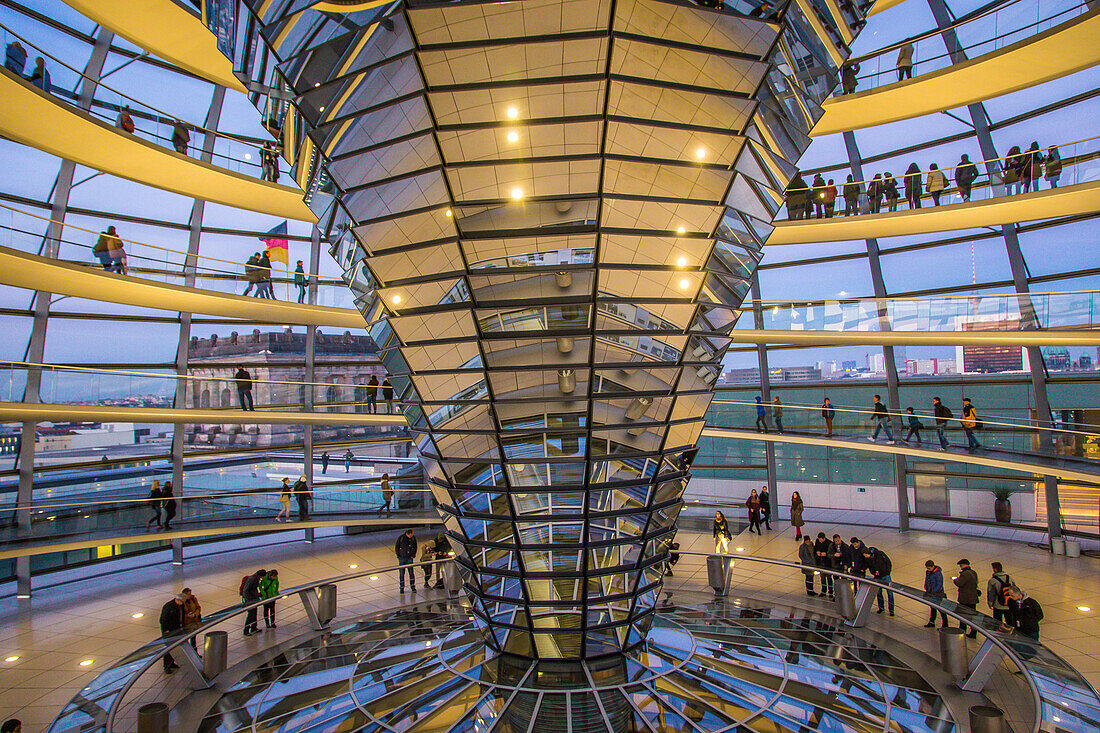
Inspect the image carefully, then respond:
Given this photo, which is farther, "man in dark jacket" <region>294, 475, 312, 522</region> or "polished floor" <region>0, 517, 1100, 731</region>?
"man in dark jacket" <region>294, 475, 312, 522</region>

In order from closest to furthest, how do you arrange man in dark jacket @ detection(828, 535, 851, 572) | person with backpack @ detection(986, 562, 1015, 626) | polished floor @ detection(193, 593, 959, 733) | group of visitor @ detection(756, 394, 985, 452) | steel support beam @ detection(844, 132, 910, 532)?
polished floor @ detection(193, 593, 959, 733)
person with backpack @ detection(986, 562, 1015, 626)
man in dark jacket @ detection(828, 535, 851, 572)
group of visitor @ detection(756, 394, 985, 452)
steel support beam @ detection(844, 132, 910, 532)

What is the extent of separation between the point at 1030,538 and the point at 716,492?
35.1 ft

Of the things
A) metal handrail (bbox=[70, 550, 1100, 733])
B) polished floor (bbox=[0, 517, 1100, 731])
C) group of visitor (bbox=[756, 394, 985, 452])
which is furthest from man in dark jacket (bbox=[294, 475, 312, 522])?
group of visitor (bbox=[756, 394, 985, 452])

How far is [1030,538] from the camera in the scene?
70.1 ft

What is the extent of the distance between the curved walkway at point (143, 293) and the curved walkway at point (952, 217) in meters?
15.4

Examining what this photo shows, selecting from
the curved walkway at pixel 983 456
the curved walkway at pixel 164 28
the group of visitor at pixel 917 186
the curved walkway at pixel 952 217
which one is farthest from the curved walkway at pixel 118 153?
the curved walkway at pixel 983 456

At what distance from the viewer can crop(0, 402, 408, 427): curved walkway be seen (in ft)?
54.4

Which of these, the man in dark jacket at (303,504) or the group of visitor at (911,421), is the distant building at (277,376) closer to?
the man in dark jacket at (303,504)

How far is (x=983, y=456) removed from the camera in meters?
18.5

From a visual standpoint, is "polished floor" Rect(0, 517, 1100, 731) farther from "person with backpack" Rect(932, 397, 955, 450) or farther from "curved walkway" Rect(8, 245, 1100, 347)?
"curved walkway" Rect(8, 245, 1100, 347)

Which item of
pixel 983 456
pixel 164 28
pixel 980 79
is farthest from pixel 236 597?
pixel 980 79

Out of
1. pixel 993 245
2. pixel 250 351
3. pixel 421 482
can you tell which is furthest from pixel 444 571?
pixel 993 245

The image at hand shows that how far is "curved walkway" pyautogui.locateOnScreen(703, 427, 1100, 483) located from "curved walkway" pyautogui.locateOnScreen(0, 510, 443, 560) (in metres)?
11.8

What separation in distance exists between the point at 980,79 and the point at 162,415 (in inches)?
962
